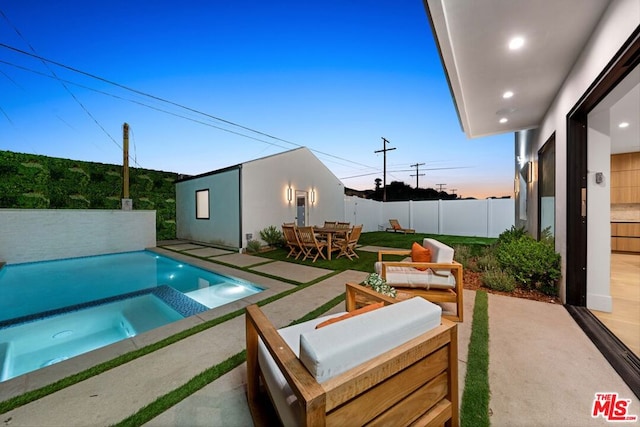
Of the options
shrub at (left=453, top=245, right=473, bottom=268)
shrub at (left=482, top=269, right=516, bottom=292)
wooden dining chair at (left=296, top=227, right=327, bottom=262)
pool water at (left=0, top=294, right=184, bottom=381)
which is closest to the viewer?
pool water at (left=0, top=294, right=184, bottom=381)

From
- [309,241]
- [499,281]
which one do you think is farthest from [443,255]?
[309,241]

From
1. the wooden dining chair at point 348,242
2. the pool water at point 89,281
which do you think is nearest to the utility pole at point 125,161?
the pool water at point 89,281

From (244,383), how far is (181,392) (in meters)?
0.42

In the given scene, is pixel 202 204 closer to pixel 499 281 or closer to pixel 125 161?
pixel 125 161

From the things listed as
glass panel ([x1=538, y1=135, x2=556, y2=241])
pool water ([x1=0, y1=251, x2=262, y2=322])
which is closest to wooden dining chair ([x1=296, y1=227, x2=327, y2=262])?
pool water ([x1=0, y1=251, x2=262, y2=322])

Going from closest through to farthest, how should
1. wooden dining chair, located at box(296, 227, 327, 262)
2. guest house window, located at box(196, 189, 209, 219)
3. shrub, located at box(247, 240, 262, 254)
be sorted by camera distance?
wooden dining chair, located at box(296, 227, 327, 262) → shrub, located at box(247, 240, 262, 254) → guest house window, located at box(196, 189, 209, 219)

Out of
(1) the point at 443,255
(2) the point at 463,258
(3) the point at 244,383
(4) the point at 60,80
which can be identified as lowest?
(3) the point at 244,383

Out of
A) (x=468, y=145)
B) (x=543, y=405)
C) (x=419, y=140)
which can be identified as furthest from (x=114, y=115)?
(x=468, y=145)

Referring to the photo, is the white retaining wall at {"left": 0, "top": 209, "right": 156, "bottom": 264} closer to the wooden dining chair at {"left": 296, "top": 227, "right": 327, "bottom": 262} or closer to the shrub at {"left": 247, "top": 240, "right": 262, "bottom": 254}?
the shrub at {"left": 247, "top": 240, "right": 262, "bottom": 254}

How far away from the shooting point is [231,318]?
292 cm

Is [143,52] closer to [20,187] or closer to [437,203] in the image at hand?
[20,187]

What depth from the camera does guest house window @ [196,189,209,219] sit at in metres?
9.54

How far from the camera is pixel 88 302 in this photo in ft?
12.7

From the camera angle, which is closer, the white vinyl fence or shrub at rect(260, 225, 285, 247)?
shrub at rect(260, 225, 285, 247)
